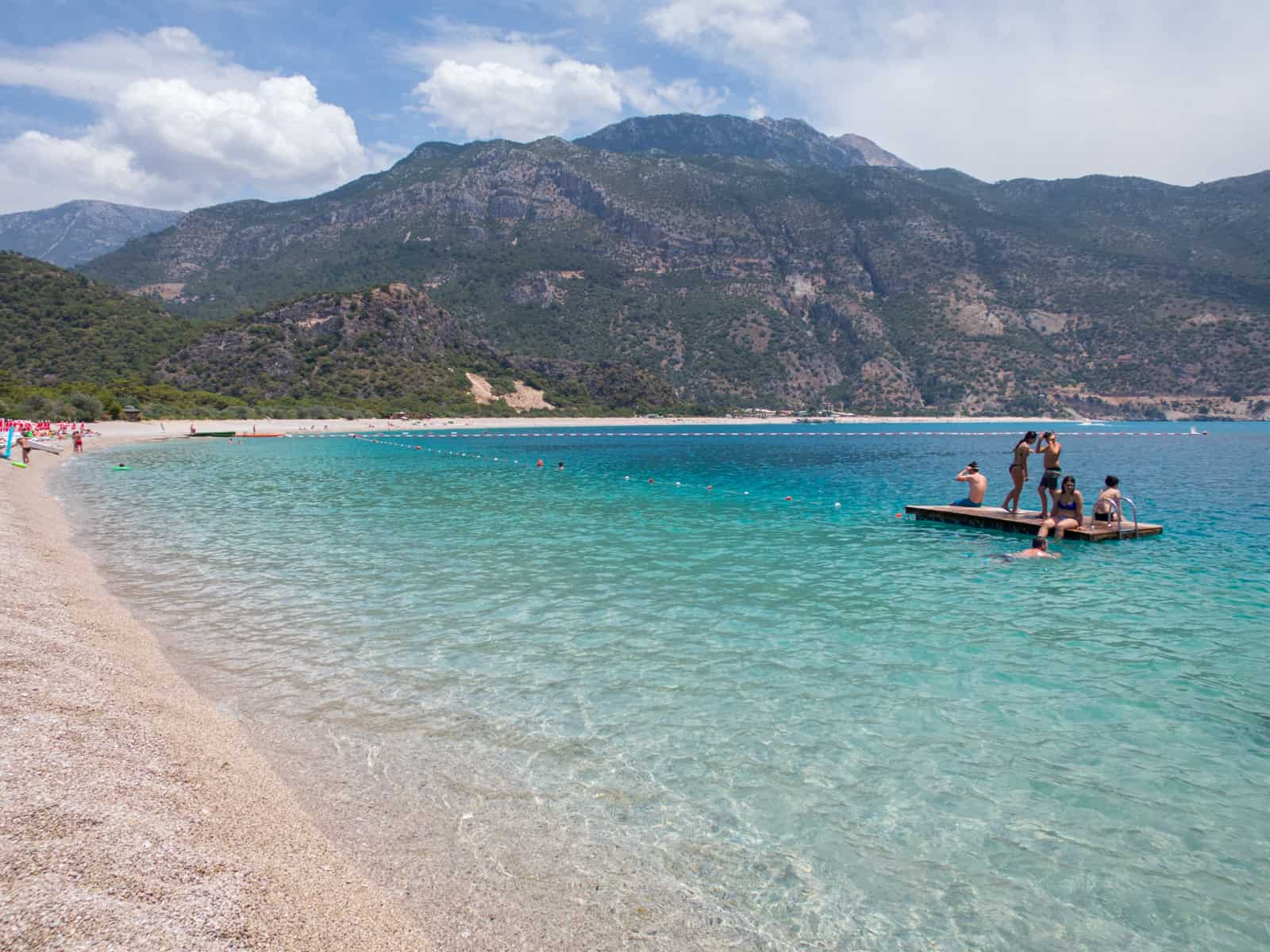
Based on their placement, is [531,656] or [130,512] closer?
[531,656]

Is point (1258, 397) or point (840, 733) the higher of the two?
point (1258, 397)

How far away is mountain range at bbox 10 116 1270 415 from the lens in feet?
521

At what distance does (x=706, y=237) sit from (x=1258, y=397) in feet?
404

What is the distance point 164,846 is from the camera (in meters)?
4.84

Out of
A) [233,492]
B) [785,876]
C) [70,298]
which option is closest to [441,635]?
[785,876]

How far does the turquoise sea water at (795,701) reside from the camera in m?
5.49

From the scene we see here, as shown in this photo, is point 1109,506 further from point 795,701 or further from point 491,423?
point 491,423

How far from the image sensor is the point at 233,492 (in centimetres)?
2930

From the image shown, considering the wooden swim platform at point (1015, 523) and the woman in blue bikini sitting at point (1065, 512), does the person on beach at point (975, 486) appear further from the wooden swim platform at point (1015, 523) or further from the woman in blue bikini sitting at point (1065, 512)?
→ the woman in blue bikini sitting at point (1065, 512)

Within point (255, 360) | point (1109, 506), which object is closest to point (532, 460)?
point (1109, 506)

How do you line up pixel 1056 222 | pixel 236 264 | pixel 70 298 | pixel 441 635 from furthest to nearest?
pixel 1056 222
pixel 236 264
pixel 70 298
pixel 441 635

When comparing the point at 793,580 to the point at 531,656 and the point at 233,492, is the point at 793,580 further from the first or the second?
the point at 233,492

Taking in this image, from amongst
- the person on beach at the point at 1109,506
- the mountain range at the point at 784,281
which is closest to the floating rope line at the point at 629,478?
the person on beach at the point at 1109,506

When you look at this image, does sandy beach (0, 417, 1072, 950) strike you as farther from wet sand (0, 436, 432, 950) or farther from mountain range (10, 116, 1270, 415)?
mountain range (10, 116, 1270, 415)
